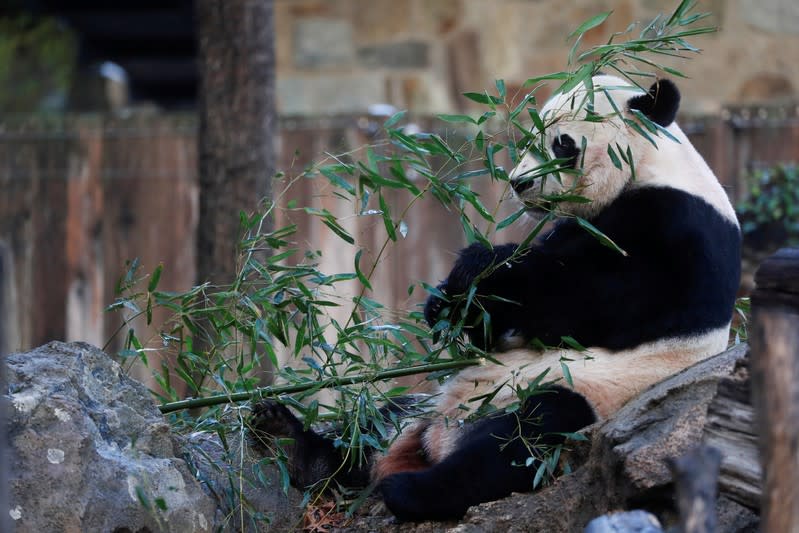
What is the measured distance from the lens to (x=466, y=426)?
10.6ft

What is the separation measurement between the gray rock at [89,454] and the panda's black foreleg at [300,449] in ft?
1.33

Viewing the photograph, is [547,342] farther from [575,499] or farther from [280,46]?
[280,46]

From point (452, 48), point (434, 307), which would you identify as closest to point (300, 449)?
point (434, 307)

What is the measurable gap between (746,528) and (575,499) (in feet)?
1.50

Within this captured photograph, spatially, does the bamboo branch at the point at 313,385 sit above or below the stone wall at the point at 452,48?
below

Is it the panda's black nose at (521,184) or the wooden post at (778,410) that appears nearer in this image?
the wooden post at (778,410)

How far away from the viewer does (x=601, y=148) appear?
3.34 meters

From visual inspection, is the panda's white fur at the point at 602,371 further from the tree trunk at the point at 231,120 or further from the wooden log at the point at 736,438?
the tree trunk at the point at 231,120

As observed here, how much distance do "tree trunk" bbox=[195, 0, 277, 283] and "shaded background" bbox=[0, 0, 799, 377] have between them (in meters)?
0.62

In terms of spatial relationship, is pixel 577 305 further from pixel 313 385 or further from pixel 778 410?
pixel 778 410

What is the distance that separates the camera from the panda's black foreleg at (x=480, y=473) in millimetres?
3010

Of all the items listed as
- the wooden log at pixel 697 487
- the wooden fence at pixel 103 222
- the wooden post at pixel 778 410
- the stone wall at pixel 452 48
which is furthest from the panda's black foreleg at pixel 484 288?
the stone wall at pixel 452 48

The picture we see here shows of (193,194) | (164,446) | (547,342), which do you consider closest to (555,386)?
(547,342)

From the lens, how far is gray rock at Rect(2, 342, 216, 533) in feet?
8.34
